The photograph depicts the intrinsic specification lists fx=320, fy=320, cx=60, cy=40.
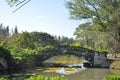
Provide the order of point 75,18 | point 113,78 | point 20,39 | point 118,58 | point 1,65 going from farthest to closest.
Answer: point 20,39, point 118,58, point 1,65, point 75,18, point 113,78

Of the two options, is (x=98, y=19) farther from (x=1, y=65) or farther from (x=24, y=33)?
(x=24, y=33)

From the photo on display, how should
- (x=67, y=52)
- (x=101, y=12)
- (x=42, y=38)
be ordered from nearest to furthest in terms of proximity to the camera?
(x=101, y=12) < (x=67, y=52) < (x=42, y=38)

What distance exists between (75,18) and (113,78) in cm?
1129

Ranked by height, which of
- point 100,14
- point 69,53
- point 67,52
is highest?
point 100,14

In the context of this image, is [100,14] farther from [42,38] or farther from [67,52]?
[42,38]

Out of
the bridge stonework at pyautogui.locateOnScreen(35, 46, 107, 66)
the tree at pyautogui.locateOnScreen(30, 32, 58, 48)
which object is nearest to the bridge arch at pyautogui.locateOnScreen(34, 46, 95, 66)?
the bridge stonework at pyautogui.locateOnScreen(35, 46, 107, 66)

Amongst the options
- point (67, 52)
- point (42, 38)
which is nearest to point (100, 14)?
point (67, 52)

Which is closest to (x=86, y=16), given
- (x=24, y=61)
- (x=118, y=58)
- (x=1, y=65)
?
(x=1, y=65)

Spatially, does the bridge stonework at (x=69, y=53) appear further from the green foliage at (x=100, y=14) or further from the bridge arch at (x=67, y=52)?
the green foliage at (x=100, y=14)

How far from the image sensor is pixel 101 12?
21297 mm

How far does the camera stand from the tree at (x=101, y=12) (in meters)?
20.1

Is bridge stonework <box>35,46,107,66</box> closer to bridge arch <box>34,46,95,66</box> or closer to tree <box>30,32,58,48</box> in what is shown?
bridge arch <box>34,46,95,66</box>

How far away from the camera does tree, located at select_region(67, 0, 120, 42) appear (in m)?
20.1

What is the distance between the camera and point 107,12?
21.0 meters
